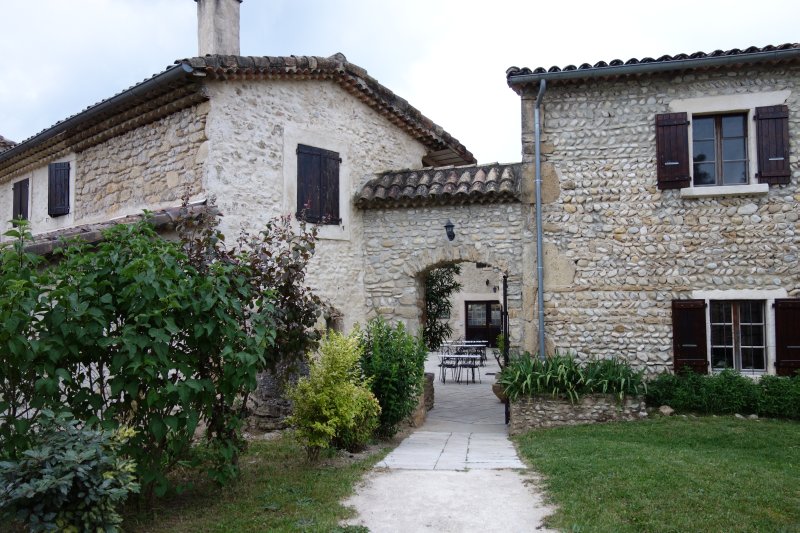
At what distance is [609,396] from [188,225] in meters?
6.41

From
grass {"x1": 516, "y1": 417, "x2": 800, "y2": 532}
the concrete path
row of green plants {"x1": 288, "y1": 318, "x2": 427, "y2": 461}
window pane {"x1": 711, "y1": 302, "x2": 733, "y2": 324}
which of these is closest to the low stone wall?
grass {"x1": 516, "y1": 417, "x2": 800, "y2": 532}

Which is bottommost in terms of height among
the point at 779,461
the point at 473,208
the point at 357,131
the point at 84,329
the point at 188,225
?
the point at 779,461

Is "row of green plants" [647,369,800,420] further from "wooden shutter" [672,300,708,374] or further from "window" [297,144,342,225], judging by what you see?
"window" [297,144,342,225]

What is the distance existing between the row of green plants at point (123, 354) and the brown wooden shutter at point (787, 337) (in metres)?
7.69

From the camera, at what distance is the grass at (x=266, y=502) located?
4855 millimetres

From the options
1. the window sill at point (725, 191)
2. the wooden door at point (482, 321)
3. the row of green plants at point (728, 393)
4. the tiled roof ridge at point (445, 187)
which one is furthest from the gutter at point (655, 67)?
the wooden door at point (482, 321)

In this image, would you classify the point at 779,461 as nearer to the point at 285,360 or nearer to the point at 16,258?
the point at 285,360

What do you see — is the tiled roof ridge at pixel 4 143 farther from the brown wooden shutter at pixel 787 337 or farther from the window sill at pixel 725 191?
the brown wooden shutter at pixel 787 337

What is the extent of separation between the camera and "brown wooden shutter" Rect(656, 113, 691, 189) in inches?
379

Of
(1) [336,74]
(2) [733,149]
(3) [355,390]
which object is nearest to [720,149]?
(2) [733,149]

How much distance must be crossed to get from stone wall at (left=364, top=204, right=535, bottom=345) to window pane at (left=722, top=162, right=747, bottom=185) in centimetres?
307

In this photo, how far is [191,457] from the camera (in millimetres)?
5441

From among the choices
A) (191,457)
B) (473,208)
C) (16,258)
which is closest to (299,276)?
(191,457)

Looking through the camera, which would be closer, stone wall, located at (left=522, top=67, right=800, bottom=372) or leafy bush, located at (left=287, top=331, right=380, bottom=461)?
leafy bush, located at (left=287, top=331, right=380, bottom=461)
